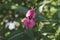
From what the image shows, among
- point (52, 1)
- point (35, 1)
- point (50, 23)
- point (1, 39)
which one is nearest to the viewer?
point (50, 23)

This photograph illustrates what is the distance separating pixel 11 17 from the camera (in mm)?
2488

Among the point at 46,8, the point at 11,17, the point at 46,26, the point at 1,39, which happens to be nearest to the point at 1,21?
the point at 11,17

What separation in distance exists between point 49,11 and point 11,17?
58 centimetres

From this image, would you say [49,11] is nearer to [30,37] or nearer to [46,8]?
[46,8]

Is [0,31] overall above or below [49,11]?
below

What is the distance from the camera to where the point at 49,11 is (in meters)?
2.05

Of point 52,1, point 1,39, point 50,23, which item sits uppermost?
point 52,1

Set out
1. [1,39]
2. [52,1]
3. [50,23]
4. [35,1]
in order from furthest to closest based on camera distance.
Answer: [35,1] < [1,39] < [52,1] < [50,23]

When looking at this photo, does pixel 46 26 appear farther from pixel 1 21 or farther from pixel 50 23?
pixel 1 21

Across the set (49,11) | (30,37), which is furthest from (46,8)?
(30,37)

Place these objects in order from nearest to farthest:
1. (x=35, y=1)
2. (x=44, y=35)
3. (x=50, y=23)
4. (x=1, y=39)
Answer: (x=44, y=35), (x=50, y=23), (x=1, y=39), (x=35, y=1)

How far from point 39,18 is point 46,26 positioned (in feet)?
0.52

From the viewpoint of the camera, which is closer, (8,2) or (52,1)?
(52,1)

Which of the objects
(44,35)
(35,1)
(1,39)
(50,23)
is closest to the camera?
(44,35)
